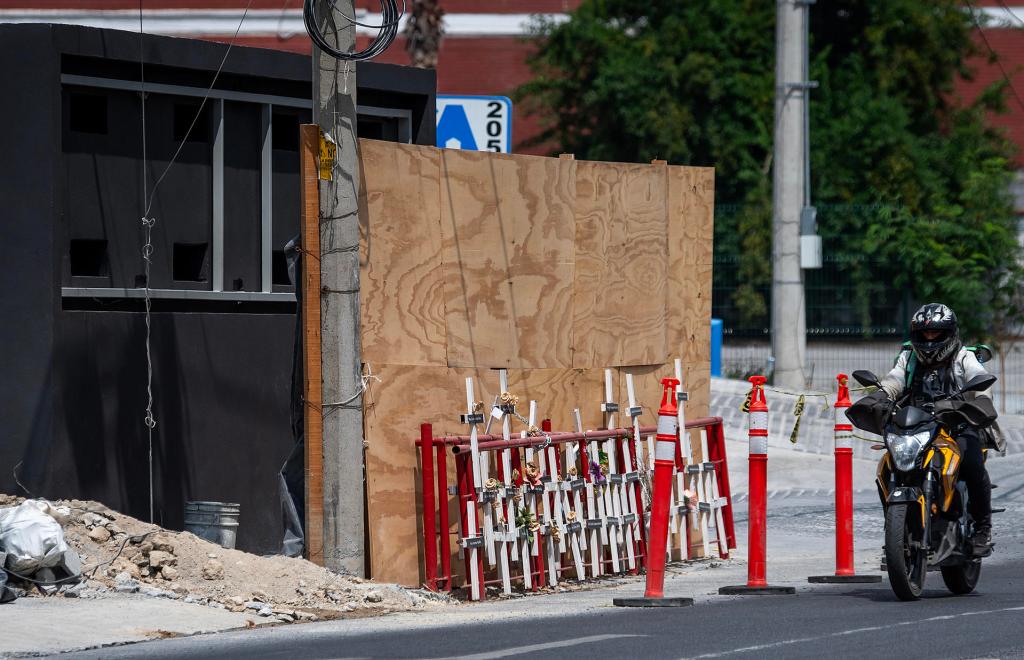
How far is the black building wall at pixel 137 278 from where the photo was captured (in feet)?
37.9

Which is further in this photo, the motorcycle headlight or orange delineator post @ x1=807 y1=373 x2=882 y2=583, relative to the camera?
orange delineator post @ x1=807 y1=373 x2=882 y2=583

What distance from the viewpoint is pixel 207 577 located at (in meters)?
10.6

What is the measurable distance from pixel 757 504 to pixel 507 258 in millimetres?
2507

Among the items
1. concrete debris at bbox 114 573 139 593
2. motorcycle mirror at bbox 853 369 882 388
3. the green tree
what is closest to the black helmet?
motorcycle mirror at bbox 853 369 882 388

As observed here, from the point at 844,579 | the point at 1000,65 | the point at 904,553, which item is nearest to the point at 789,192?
the point at 844,579

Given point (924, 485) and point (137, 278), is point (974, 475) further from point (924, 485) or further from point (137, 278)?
point (137, 278)

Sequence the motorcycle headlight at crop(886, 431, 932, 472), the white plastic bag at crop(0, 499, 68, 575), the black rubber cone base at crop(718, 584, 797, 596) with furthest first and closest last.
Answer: the black rubber cone base at crop(718, 584, 797, 596), the motorcycle headlight at crop(886, 431, 932, 472), the white plastic bag at crop(0, 499, 68, 575)

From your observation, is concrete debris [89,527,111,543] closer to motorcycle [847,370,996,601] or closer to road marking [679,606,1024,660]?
road marking [679,606,1024,660]

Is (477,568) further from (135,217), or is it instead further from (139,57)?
(139,57)

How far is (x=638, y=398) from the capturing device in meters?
13.4

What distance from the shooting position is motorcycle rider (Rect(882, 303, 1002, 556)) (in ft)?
36.0

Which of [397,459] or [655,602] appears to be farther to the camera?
[397,459]

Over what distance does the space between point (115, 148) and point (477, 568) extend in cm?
401

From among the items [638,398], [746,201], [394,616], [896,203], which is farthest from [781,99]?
[394,616]
